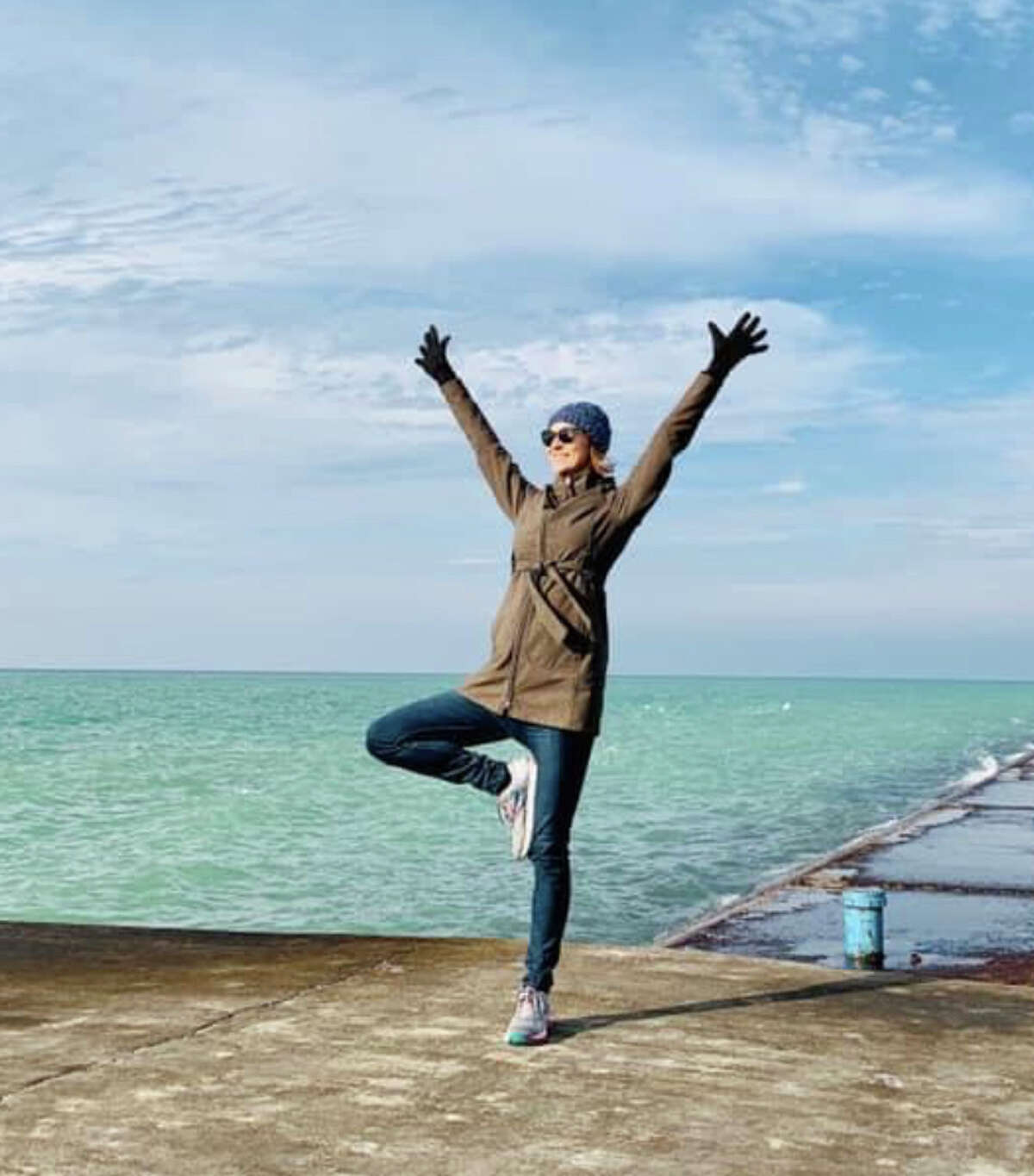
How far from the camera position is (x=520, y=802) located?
200 inches

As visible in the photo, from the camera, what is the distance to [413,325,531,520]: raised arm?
17.4 feet

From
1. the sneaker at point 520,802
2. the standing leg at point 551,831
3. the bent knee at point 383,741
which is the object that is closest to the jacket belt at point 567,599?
the standing leg at point 551,831

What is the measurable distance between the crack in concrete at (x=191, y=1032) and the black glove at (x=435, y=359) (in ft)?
7.59

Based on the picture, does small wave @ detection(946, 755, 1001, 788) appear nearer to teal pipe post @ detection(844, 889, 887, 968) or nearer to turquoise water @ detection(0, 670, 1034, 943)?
turquoise water @ detection(0, 670, 1034, 943)

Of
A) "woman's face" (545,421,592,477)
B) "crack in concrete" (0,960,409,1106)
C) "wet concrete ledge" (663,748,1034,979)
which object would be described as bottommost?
"wet concrete ledge" (663,748,1034,979)

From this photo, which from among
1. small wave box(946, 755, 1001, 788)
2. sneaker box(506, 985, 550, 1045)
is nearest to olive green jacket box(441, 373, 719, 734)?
sneaker box(506, 985, 550, 1045)

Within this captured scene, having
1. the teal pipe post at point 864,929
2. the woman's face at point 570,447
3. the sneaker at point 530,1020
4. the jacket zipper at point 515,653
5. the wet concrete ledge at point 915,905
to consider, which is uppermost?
the woman's face at point 570,447

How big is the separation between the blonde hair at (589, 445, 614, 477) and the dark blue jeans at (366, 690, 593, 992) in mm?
873

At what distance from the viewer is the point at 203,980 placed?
621cm

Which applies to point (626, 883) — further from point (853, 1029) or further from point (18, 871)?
point (853, 1029)

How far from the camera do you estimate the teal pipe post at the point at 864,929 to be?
8867 mm

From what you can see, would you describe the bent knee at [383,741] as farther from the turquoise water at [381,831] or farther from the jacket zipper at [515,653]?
the turquoise water at [381,831]

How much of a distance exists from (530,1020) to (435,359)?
2.24 meters

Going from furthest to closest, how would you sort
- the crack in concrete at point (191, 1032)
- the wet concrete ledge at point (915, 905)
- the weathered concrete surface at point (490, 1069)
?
1. the wet concrete ledge at point (915, 905)
2. the crack in concrete at point (191, 1032)
3. the weathered concrete surface at point (490, 1069)
